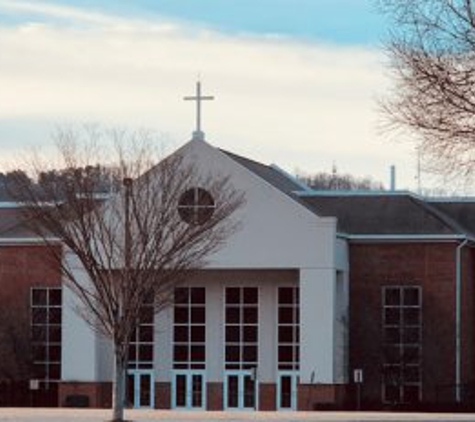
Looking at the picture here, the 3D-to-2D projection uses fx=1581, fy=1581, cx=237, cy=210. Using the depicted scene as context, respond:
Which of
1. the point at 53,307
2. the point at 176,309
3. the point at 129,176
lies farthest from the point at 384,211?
the point at 129,176

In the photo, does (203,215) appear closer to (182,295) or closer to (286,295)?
(286,295)

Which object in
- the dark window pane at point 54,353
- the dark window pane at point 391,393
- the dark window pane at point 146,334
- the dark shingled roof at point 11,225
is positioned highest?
the dark shingled roof at point 11,225

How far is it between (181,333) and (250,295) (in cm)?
341

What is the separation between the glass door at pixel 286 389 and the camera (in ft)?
218

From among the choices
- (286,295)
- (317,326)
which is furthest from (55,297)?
(317,326)

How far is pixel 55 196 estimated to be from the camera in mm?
42438

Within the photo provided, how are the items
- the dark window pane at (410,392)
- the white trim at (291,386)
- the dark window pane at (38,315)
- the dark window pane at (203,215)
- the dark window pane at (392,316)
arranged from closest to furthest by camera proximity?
the dark window pane at (203,215)
the white trim at (291,386)
the dark window pane at (410,392)
the dark window pane at (392,316)
the dark window pane at (38,315)

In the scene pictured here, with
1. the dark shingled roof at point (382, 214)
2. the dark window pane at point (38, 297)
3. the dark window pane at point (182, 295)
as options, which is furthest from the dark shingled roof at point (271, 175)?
the dark window pane at point (38, 297)

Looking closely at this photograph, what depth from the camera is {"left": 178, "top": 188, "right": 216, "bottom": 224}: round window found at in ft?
153

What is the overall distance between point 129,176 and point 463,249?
26.2 m

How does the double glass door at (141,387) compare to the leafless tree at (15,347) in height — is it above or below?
below

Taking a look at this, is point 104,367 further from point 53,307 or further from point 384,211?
point 384,211

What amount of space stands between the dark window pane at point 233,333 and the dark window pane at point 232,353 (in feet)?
0.98

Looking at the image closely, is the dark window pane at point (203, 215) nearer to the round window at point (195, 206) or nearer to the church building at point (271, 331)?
the round window at point (195, 206)
